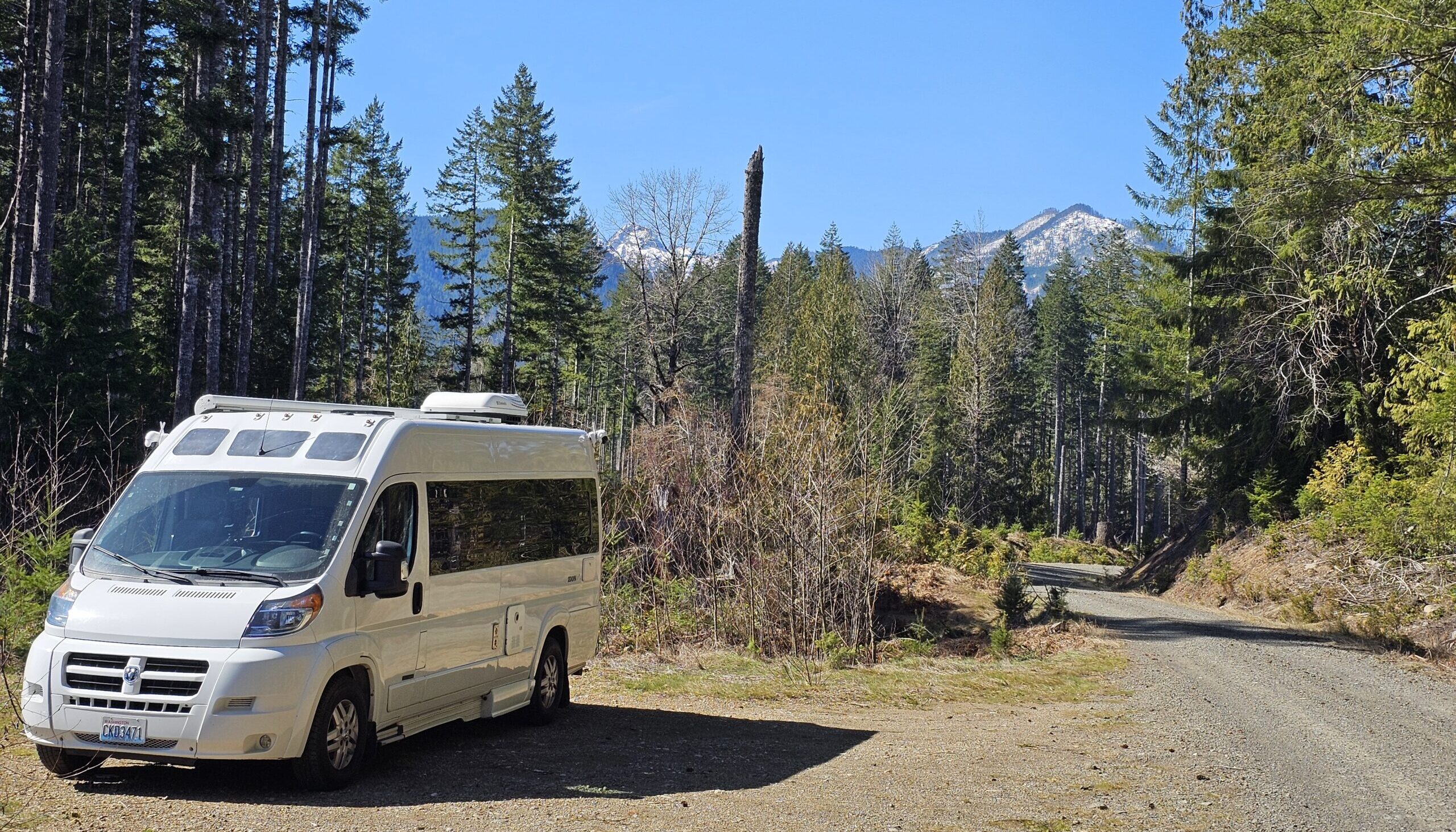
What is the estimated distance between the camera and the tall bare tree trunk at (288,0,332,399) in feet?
103

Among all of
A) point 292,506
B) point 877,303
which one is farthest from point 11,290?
point 877,303

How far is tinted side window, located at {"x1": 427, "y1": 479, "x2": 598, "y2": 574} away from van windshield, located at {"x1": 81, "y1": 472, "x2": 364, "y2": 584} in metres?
1.02

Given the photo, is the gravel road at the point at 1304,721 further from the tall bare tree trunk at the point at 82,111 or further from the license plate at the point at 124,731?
the tall bare tree trunk at the point at 82,111

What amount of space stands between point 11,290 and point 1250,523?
28.1 m

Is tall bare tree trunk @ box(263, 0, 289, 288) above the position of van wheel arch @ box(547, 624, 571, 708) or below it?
above

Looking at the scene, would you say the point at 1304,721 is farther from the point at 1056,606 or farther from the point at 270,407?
the point at 270,407

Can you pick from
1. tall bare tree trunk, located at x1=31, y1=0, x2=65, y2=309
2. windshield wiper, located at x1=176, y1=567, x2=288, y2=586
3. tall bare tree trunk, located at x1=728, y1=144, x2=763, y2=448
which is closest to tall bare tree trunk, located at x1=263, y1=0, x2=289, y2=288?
tall bare tree trunk, located at x1=31, y1=0, x2=65, y2=309

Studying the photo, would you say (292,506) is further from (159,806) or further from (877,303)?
(877,303)

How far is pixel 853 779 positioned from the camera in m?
8.18

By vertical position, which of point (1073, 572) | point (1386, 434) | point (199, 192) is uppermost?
point (199, 192)

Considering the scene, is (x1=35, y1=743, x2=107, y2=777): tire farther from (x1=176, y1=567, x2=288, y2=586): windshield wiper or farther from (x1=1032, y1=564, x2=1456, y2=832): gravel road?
(x1=1032, y1=564, x2=1456, y2=832): gravel road

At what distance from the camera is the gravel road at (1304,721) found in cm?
772

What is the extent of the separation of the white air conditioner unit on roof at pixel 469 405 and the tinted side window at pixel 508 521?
0.69 meters

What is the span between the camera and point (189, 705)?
664 cm
